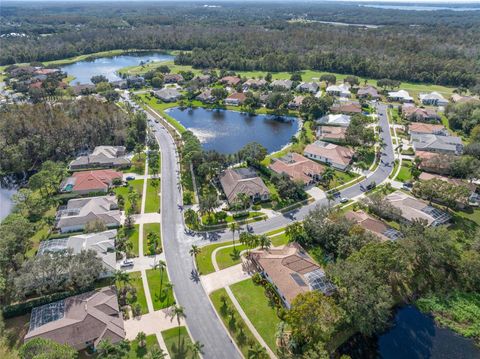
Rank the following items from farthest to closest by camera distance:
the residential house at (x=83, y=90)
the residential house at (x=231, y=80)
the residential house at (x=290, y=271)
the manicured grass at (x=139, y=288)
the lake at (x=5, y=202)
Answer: the residential house at (x=231, y=80) < the residential house at (x=83, y=90) < the lake at (x=5, y=202) < the residential house at (x=290, y=271) < the manicured grass at (x=139, y=288)

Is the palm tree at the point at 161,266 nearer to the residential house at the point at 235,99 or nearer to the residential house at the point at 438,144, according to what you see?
the residential house at the point at 438,144

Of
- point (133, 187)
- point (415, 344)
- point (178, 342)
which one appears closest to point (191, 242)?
point (178, 342)

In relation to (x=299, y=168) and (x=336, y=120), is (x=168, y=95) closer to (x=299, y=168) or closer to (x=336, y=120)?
(x=336, y=120)

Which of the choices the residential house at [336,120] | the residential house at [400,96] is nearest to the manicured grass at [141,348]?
the residential house at [336,120]

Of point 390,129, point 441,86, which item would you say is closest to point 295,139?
point 390,129

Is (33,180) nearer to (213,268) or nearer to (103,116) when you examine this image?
(103,116)

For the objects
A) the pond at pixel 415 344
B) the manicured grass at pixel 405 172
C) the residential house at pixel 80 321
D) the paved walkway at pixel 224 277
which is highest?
the residential house at pixel 80 321
